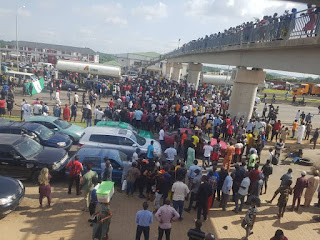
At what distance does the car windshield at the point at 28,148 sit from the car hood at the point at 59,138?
4.68 ft

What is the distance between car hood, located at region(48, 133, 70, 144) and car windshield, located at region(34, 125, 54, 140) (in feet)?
0.59

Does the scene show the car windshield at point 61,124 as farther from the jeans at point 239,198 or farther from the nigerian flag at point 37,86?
the nigerian flag at point 37,86

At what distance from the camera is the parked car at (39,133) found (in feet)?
35.6

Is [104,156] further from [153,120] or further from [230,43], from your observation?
[230,43]

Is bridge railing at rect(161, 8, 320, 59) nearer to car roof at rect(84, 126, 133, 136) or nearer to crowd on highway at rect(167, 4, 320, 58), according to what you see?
crowd on highway at rect(167, 4, 320, 58)

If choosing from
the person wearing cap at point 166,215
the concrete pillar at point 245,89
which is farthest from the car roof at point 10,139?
the concrete pillar at point 245,89

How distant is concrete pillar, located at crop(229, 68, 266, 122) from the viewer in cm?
1859

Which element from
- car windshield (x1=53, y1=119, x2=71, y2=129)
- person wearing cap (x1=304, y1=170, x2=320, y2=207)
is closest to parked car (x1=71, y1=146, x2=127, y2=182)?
car windshield (x1=53, y1=119, x2=71, y2=129)

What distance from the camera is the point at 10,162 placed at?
874 cm

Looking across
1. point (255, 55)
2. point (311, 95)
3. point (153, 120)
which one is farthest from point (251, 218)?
point (311, 95)

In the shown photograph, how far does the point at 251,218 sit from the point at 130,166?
419 cm

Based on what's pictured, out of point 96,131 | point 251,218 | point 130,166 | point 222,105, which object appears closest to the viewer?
point 251,218

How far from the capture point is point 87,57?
329 ft

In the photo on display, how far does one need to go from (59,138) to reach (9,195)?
4906 millimetres
